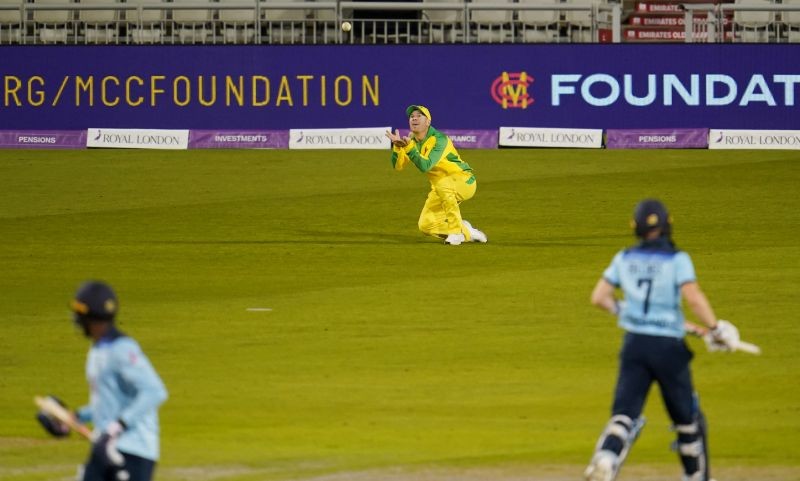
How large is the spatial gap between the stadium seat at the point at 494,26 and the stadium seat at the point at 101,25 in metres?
7.99

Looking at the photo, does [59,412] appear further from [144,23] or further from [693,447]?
[144,23]

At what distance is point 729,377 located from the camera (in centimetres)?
1505

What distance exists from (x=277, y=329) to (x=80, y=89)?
63.5ft

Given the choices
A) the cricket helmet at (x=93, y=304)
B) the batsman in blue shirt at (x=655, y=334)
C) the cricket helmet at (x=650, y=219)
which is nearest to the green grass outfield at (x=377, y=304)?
the batsman in blue shirt at (x=655, y=334)

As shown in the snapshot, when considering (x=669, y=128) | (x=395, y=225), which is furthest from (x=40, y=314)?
(x=669, y=128)

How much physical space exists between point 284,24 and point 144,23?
3170 millimetres

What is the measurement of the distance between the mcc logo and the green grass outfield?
1247 millimetres

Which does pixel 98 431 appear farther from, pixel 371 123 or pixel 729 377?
pixel 371 123

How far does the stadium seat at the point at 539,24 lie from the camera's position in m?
36.6

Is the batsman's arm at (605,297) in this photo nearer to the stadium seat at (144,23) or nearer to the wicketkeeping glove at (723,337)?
the wicketkeeping glove at (723,337)

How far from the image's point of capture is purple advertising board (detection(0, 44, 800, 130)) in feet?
113

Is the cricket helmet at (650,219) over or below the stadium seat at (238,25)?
below

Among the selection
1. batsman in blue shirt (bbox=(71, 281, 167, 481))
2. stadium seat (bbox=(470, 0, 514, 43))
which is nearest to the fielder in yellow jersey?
stadium seat (bbox=(470, 0, 514, 43))

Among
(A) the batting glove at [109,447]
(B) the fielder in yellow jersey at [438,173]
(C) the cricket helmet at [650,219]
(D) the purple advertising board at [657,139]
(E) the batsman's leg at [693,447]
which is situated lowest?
(E) the batsman's leg at [693,447]
